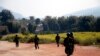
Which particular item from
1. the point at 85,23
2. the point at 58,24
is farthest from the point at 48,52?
the point at 58,24

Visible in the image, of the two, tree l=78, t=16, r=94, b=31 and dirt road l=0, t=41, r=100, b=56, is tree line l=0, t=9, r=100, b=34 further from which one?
dirt road l=0, t=41, r=100, b=56

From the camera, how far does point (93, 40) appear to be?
125ft

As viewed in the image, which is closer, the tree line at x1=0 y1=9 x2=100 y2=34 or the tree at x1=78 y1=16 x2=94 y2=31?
the tree line at x1=0 y1=9 x2=100 y2=34

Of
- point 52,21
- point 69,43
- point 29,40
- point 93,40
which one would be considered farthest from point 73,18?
point 69,43

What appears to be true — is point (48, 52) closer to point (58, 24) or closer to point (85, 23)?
point (85, 23)

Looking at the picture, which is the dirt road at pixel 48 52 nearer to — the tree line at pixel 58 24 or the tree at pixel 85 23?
the tree line at pixel 58 24

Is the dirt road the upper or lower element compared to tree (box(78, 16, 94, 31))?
upper

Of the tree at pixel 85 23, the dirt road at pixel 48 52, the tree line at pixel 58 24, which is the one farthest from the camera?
the tree at pixel 85 23

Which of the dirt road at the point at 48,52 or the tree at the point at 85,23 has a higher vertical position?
the dirt road at the point at 48,52

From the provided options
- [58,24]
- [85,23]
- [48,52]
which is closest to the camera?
[48,52]

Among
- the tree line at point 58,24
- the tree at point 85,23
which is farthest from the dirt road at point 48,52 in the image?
the tree at point 85,23

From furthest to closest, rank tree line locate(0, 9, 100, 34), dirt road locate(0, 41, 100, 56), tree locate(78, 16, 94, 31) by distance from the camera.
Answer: tree locate(78, 16, 94, 31), tree line locate(0, 9, 100, 34), dirt road locate(0, 41, 100, 56)

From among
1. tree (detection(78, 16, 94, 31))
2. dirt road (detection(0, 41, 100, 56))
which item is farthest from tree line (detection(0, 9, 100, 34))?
dirt road (detection(0, 41, 100, 56))

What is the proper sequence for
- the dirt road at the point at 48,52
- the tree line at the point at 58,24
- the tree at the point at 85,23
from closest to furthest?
the dirt road at the point at 48,52
the tree line at the point at 58,24
the tree at the point at 85,23
